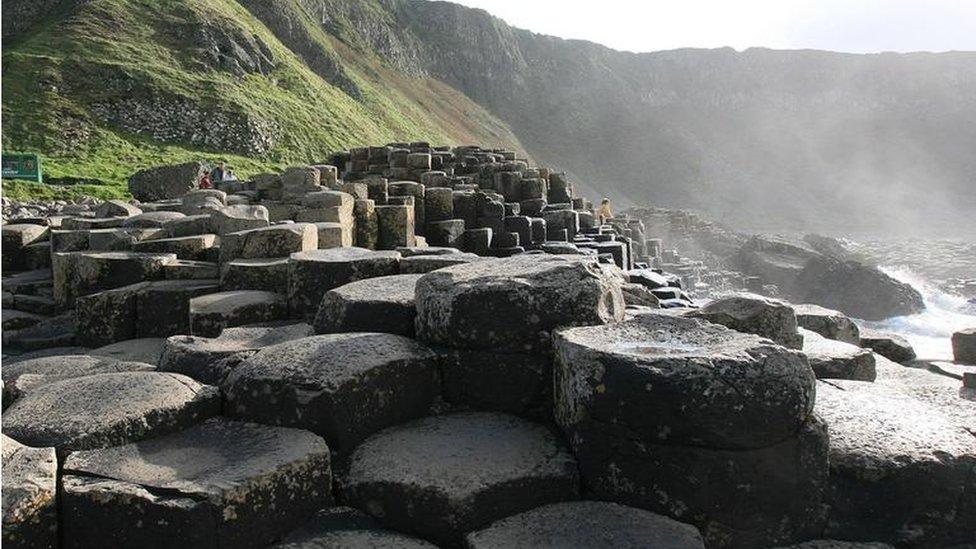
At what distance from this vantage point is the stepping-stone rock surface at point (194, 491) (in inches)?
121

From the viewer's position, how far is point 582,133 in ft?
359

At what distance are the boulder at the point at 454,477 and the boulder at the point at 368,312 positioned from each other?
0.92m

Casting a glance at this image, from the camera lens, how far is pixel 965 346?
8438 millimetres

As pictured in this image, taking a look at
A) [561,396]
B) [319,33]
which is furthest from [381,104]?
[561,396]

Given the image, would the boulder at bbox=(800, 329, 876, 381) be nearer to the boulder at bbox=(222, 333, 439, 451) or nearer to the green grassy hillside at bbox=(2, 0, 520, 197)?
the boulder at bbox=(222, 333, 439, 451)

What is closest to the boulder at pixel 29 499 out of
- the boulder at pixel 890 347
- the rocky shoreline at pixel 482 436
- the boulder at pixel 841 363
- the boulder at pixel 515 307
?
the rocky shoreline at pixel 482 436

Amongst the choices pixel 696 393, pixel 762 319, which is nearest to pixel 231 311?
pixel 696 393

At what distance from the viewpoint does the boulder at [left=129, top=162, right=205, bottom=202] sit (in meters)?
21.3

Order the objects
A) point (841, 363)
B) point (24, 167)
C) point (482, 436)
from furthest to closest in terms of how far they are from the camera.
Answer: point (24, 167), point (841, 363), point (482, 436)

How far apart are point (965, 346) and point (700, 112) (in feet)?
391

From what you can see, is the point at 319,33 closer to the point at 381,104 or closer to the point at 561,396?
the point at 381,104

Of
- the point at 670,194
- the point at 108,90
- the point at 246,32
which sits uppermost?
the point at 246,32

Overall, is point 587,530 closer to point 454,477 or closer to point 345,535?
point 454,477

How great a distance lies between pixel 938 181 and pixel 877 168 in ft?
26.3
